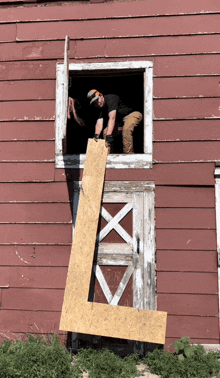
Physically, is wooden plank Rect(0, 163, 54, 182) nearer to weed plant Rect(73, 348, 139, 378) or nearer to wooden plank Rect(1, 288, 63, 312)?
wooden plank Rect(1, 288, 63, 312)

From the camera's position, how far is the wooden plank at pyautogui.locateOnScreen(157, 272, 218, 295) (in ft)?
14.3

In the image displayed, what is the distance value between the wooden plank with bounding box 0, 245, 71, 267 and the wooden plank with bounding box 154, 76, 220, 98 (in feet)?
8.04

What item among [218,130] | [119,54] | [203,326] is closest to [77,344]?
[203,326]

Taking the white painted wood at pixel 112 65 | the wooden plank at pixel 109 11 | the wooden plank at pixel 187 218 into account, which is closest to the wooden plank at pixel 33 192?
the wooden plank at pixel 187 218

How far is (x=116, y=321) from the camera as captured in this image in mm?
3748

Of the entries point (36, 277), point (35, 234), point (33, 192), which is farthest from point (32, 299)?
point (33, 192)

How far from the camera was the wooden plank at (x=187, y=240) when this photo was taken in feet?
14.5

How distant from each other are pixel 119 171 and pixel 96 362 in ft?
7.57

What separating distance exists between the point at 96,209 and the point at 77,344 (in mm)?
1754

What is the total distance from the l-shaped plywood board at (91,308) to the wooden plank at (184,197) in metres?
0.85

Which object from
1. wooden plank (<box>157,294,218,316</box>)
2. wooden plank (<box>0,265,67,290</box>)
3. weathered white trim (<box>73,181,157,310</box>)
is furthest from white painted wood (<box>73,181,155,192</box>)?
wooden plank (<box>157,294,218,316</box>)

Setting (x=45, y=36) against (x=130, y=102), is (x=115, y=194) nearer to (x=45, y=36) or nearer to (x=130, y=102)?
(x=45, y=36)

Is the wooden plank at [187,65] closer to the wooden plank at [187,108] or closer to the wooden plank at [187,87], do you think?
the wooden plank at [187,87]

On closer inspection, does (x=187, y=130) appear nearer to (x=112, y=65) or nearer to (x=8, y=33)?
(x=112, y=65)
